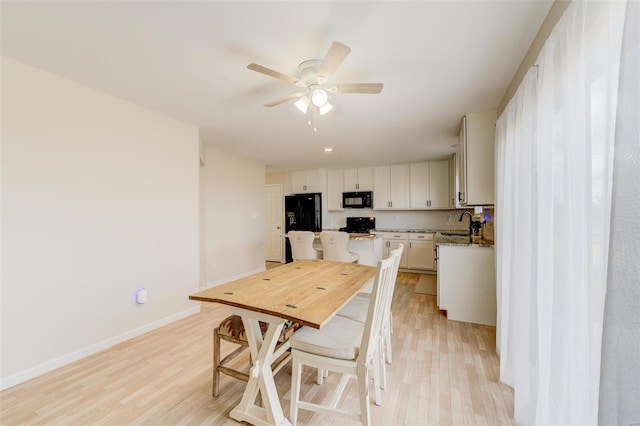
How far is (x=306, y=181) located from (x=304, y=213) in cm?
83

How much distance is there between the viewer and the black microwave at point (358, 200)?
5930 mm

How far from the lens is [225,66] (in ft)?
6.40

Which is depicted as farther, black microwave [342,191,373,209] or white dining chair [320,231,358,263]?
black microwave [342,191,373,209]

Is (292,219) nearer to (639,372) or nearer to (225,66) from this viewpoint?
(225,66)

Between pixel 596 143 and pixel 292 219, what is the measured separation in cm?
572

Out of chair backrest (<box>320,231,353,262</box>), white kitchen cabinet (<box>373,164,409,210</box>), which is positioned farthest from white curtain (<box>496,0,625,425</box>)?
white kitchen cabinet (<box>373,164,409,210</box>)

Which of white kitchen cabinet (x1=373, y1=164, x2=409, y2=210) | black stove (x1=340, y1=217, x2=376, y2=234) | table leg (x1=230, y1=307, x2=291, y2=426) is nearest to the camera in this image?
table leg (x1=230, y1=307, x2=291, y2=426)

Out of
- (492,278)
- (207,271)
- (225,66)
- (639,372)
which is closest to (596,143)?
(639,372)

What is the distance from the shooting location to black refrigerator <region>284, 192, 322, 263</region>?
242 inches

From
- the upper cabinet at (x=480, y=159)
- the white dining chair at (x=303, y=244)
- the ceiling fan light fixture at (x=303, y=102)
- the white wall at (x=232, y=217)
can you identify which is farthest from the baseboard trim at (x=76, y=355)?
the upper cabinet at (x=480, y=159)

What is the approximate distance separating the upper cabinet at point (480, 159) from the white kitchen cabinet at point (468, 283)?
0.60 m

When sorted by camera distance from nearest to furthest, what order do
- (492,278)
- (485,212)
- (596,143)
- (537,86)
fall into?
1. (596,143)
2. (537,86)
3. (492,278)
4. (485,212)

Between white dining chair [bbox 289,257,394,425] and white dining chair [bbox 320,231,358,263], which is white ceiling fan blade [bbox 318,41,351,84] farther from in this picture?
white dining chair [bbox 320,231,358,263]

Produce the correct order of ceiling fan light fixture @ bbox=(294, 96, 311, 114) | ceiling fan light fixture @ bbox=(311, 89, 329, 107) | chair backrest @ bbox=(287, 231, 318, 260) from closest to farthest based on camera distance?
ceiling fan light fixture @ bbox=(311, 89, 329, 107) < ceiling fan light fixture @ bbox=(294, 96, 311, 114) < chair backrest @ bbox=(287, 231, 318, 260)
